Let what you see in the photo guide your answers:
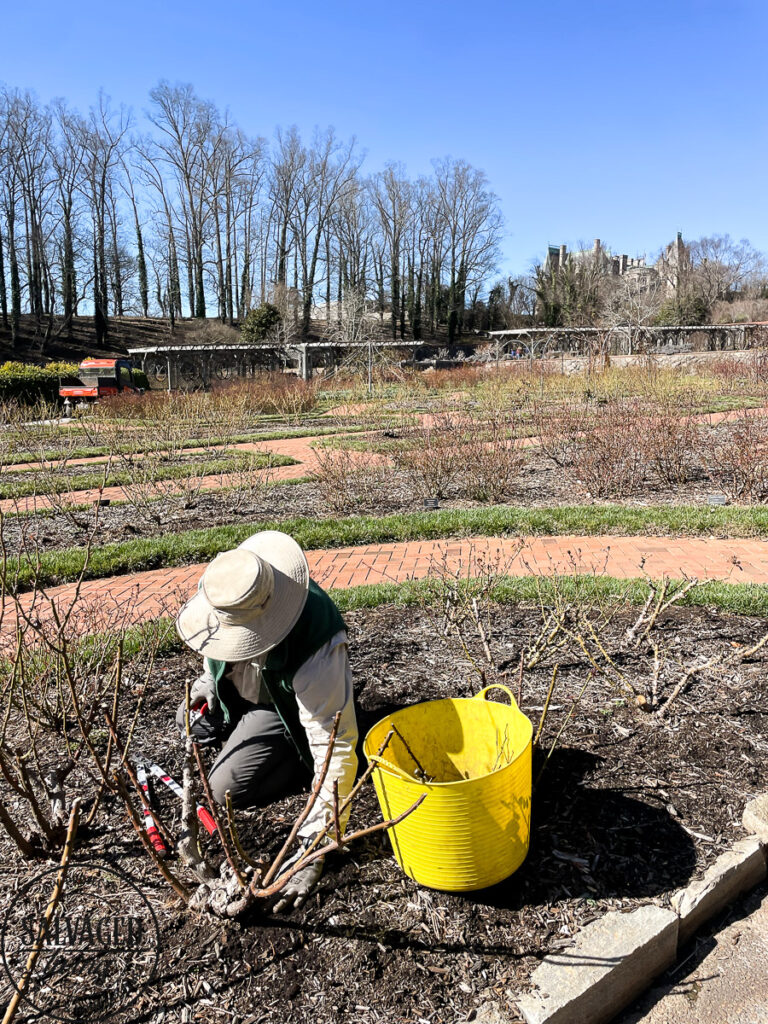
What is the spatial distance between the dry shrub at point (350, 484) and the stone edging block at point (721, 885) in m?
5.41

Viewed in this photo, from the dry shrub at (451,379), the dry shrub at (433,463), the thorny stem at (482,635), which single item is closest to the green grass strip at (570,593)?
the thorny stem at (482,635)

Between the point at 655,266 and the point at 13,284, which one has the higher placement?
the point at 655,266

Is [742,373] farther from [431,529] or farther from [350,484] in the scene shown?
[431,529]

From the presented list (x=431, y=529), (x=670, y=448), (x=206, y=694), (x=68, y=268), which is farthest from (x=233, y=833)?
(x=68, y=268)

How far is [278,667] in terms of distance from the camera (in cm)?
240

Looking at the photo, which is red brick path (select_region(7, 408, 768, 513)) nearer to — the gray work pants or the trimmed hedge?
the gray work pants

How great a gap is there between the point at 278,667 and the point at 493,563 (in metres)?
3.32

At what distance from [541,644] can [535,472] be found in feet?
18.9

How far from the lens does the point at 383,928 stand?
7.09ft

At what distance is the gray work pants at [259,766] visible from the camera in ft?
8.84

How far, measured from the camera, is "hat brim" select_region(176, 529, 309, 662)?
2.25 metres

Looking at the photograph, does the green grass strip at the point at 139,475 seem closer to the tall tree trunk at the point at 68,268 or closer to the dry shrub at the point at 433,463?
the dry shrub at the point at 433,463

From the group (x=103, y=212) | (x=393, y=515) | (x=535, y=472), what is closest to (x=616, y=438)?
(x=535, y=472)

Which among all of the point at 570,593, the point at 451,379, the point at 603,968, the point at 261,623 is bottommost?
the point at 603,968
